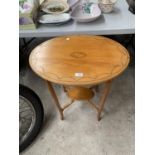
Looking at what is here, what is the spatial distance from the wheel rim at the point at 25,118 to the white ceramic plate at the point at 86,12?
73 centimetres

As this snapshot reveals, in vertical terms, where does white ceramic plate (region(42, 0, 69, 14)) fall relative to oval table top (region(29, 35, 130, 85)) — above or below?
above

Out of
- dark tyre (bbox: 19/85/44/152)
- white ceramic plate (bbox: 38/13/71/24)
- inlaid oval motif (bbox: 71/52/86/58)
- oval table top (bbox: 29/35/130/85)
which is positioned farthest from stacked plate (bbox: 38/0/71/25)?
dark tyre (bbox: 19/85/44/152)

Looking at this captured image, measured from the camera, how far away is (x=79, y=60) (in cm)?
129

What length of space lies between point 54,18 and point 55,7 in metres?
0.19

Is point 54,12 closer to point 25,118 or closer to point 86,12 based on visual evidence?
point 86,12

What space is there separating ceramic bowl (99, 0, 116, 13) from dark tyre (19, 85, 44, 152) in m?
0.90

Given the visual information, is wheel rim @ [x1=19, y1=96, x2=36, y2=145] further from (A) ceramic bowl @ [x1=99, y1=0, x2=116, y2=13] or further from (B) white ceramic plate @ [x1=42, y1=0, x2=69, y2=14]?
(A) ceramic bowl @ [x1=99, y1=0, x2=116, y2=13]

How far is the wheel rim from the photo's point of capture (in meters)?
1.43

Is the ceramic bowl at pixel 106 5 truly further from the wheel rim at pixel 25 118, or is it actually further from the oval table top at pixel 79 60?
the wheel rim at pixel 25 118

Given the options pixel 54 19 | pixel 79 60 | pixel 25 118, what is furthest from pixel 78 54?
pixel 25 118

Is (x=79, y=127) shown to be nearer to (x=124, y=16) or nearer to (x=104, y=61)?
(x=104, y=61)
